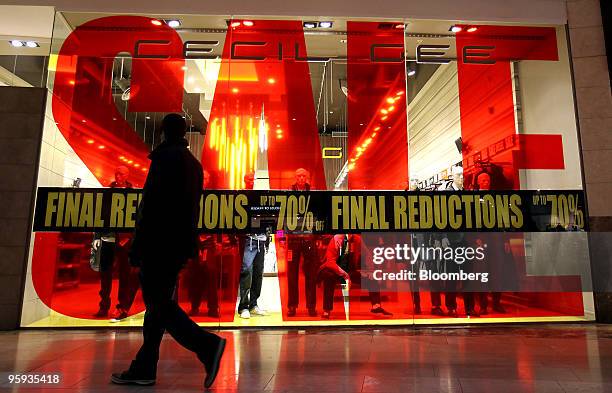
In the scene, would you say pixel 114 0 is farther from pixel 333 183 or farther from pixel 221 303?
pixel 221 303

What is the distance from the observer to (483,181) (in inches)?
147

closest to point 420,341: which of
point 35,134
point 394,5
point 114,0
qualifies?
point 394,5

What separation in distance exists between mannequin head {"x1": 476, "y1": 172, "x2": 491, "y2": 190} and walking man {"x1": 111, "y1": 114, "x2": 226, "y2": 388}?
290 centimetres

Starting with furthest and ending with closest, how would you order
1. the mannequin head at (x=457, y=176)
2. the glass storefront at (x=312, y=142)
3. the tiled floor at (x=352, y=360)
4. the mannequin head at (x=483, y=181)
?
the mannequin head at (x=457, y=176) → the mannequin head at (x=483, y=181) → the glass storefront at (x=312, y=142) → the tiled floor at (x=352, y=360)

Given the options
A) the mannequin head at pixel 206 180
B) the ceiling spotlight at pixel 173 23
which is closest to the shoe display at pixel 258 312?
the mannequin head at pixel 206 180

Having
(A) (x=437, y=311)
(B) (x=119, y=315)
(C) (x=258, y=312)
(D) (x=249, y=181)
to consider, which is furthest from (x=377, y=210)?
(B) (x=119, y=315)

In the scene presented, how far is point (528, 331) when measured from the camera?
331cm

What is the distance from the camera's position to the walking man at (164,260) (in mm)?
1839

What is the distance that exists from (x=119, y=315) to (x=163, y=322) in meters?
1.97

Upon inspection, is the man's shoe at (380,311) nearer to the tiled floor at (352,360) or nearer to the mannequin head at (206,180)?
the tiled floor at (352,360)

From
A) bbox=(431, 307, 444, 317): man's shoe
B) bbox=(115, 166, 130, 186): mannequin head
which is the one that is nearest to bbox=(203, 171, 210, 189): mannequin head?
bbox=(115, 166, 130, 186): mannequin head

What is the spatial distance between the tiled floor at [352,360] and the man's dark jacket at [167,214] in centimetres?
66

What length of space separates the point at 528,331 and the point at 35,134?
15.5ft

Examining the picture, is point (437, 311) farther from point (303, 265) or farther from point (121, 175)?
point (121, 175)
